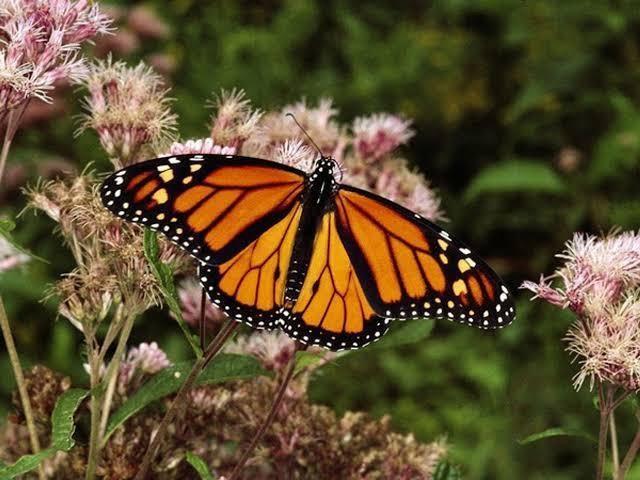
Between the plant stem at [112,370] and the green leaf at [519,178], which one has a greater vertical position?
the green leaf at [519,178]

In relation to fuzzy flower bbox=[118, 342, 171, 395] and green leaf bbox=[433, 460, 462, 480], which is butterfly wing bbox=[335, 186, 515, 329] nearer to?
green leaf bbox=[433, 460, 462, 480]

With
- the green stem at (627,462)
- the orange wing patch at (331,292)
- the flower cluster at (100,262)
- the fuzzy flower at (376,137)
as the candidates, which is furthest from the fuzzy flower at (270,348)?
the green stem at (627,462)

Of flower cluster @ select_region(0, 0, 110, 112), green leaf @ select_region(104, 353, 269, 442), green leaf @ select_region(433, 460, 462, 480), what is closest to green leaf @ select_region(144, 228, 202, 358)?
green leaf @ select_region(104, 353, 269, 442)

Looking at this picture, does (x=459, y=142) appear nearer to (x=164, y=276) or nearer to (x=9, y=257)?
(x=9, y=257)

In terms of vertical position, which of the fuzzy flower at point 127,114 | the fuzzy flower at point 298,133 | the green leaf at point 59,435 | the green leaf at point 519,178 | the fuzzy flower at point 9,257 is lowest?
the green leaf at point 59,435

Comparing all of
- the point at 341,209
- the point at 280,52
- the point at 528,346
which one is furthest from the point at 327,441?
the point at 280,52

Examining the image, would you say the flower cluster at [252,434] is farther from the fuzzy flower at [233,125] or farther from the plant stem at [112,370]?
the fuzzy flower at [233,125]
